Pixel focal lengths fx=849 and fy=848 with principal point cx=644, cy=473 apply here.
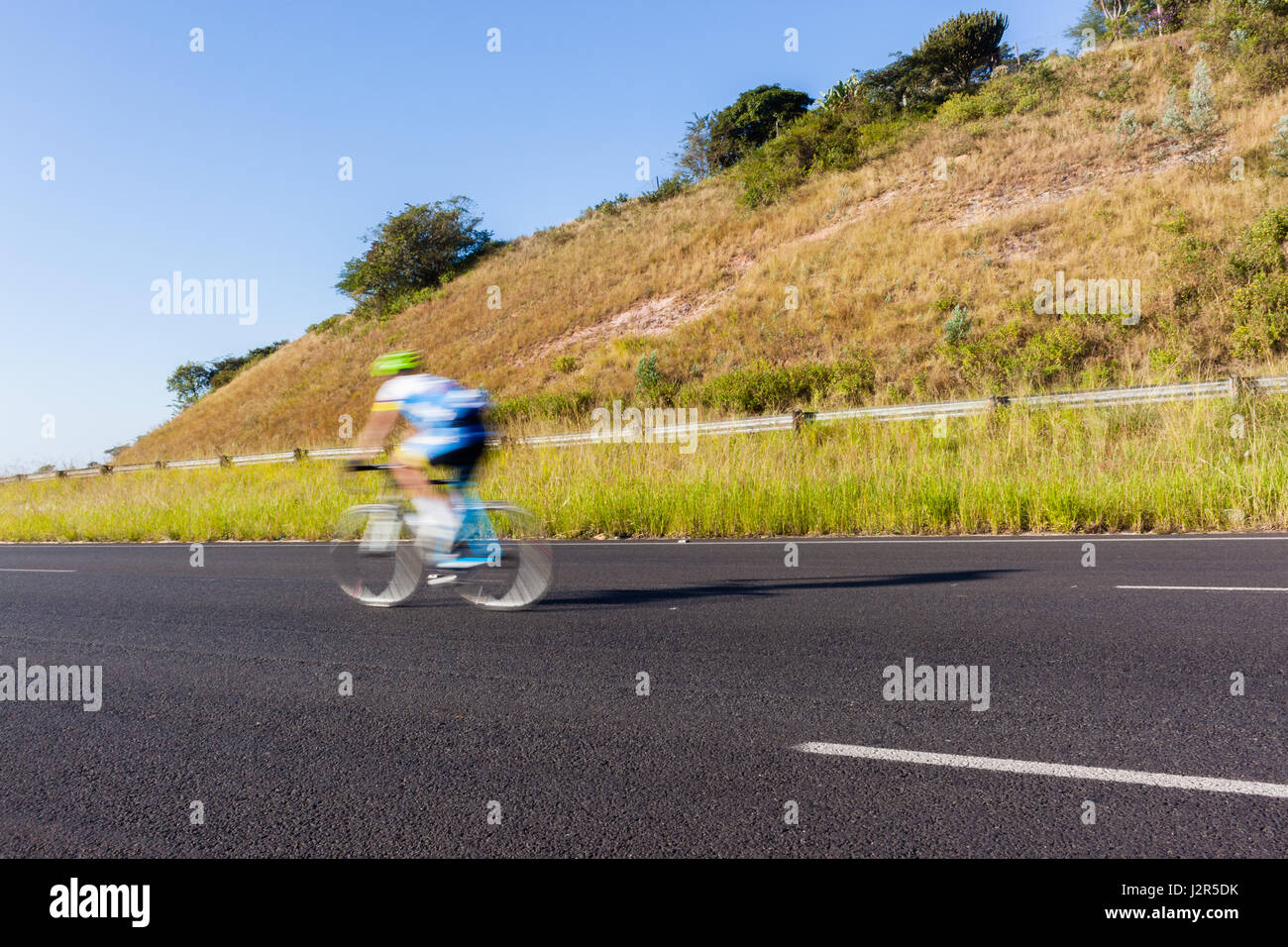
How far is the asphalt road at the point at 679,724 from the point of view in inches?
112

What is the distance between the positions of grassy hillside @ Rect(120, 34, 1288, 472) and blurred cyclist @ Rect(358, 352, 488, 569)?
12.0 meters

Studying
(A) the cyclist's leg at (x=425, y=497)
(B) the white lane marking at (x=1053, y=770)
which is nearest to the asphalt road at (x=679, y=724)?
(B) the white lane marking at (x=1053, y=770)

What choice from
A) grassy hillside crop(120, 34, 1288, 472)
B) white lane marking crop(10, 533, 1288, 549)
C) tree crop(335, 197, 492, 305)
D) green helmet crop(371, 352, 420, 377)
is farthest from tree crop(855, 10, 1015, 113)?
green helmet crop(371, 352, 420, 377)

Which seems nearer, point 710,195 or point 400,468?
point 400,468

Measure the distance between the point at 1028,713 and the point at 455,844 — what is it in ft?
8.37

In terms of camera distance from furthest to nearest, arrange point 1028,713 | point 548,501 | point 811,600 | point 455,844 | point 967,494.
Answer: point 548,501 → point 967,494 → point 811,600 → point 1028,713 → point 455,844

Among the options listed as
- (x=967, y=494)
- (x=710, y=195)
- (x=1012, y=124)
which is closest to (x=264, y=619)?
(x=967, y=494)

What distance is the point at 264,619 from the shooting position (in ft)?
22.5

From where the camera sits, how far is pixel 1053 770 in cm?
316

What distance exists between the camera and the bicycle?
6.65 m
